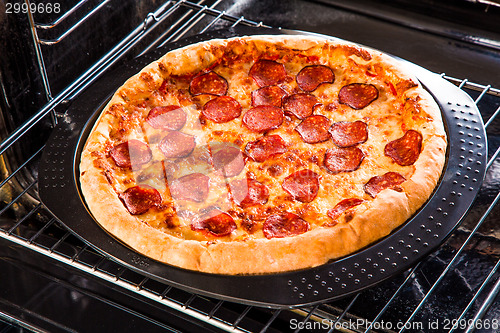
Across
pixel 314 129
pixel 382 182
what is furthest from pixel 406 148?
pixel 314 129

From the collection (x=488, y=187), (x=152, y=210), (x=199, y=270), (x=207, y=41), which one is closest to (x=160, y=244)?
(x=199, y=270)

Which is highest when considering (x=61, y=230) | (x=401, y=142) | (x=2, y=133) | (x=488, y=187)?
(x=401, y=142)

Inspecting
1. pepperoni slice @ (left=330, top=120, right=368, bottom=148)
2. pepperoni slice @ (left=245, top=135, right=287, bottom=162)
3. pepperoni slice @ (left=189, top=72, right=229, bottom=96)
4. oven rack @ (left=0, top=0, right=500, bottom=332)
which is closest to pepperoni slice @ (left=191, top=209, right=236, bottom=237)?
oven rack @ (left=0, top=0, right=500, bottom=332)

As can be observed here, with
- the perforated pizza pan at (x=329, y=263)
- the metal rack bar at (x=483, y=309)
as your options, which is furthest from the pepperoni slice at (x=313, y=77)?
the metal rack bar at (x=483, y=309)

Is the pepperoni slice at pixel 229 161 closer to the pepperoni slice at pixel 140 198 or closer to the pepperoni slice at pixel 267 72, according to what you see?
the pepperoni slice at pixel 140 198

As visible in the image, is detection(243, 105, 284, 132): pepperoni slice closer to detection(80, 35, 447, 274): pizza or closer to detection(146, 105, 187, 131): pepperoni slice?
→ detection(80, 35, 447, 274): pizza

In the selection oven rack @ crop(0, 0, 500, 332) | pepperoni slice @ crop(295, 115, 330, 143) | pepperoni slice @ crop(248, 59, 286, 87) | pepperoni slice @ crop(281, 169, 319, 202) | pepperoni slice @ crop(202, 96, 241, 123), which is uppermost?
pepperoni slice @ crop(248, 59, 286, 87)

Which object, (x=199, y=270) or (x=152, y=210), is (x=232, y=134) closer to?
(x=152, y=210)
